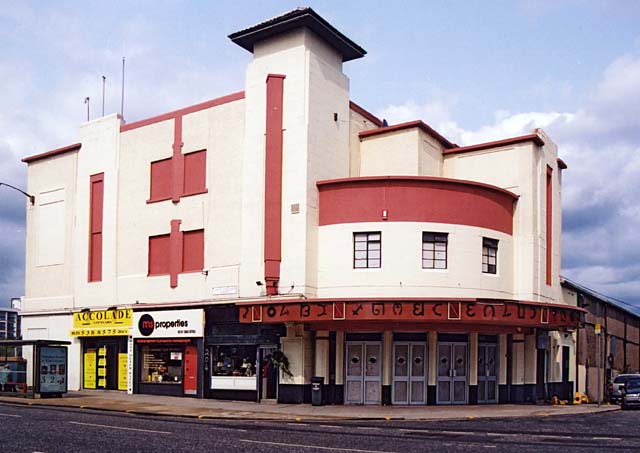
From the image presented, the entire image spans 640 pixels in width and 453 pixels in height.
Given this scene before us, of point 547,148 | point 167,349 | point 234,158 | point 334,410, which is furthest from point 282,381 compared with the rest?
point 547,148

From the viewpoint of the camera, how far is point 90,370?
4050 centimetres

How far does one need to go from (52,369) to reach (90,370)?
229 inches

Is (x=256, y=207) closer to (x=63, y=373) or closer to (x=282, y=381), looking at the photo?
(x=282, y=381)

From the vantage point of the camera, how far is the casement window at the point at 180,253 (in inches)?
1431

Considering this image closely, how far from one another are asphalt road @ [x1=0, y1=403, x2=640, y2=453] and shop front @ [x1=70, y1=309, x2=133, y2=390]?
11425mm

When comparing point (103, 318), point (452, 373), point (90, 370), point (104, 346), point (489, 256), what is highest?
point (489, 256)

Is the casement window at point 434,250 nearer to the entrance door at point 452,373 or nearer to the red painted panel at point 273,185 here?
the entrance door at point 452,373

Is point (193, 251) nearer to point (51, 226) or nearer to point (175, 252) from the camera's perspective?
point (175, 252)

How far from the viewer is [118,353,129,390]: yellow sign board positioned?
38838 mm

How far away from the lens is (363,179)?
32.3 m

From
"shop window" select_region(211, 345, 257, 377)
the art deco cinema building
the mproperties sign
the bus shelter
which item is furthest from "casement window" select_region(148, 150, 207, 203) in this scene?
the bus shelter

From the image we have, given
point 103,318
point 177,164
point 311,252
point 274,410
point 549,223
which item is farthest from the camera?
point 103,318

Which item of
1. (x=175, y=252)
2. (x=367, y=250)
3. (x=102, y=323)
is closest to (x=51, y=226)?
(x=102, y=323)

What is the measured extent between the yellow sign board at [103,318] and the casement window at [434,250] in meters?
15.0
